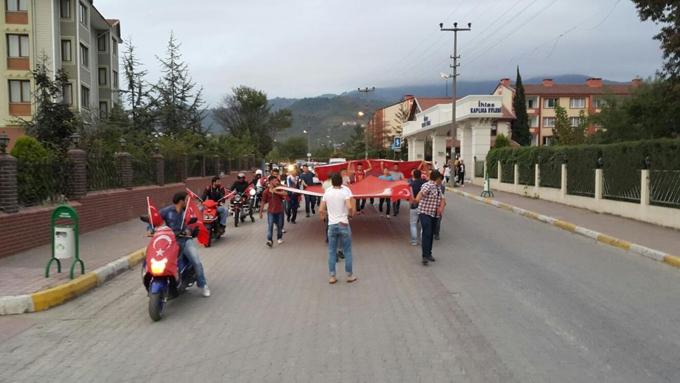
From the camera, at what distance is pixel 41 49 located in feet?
129

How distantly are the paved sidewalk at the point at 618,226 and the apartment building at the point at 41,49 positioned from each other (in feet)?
85.9

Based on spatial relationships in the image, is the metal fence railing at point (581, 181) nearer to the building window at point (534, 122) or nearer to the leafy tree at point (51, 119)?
the leafy tree at point (51, 119)

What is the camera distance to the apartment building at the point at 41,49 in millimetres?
38469

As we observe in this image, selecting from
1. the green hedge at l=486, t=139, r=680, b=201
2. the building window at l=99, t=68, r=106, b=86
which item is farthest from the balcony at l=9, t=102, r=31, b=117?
the green hedge at l=486, t=139, r=680, b=201

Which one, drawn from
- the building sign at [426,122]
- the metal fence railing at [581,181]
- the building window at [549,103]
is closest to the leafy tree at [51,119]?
the metal fence railing at [581,181]

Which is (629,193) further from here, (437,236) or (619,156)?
(437,236)

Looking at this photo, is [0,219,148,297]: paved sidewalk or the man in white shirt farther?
the man in white shirt

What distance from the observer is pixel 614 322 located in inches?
272

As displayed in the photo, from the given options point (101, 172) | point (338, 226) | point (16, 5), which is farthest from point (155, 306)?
point (16, 5)

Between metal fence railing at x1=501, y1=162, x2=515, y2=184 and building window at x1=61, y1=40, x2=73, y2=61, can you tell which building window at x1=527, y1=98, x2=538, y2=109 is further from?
building window at x1=61, y1=40, x2=73, y2=61

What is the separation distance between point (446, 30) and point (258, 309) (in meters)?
35.5

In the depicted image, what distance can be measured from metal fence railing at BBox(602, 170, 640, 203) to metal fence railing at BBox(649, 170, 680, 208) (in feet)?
3.05

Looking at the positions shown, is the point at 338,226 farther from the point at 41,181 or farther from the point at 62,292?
the point at 41,181

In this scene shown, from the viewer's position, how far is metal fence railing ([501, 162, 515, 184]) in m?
31.8
